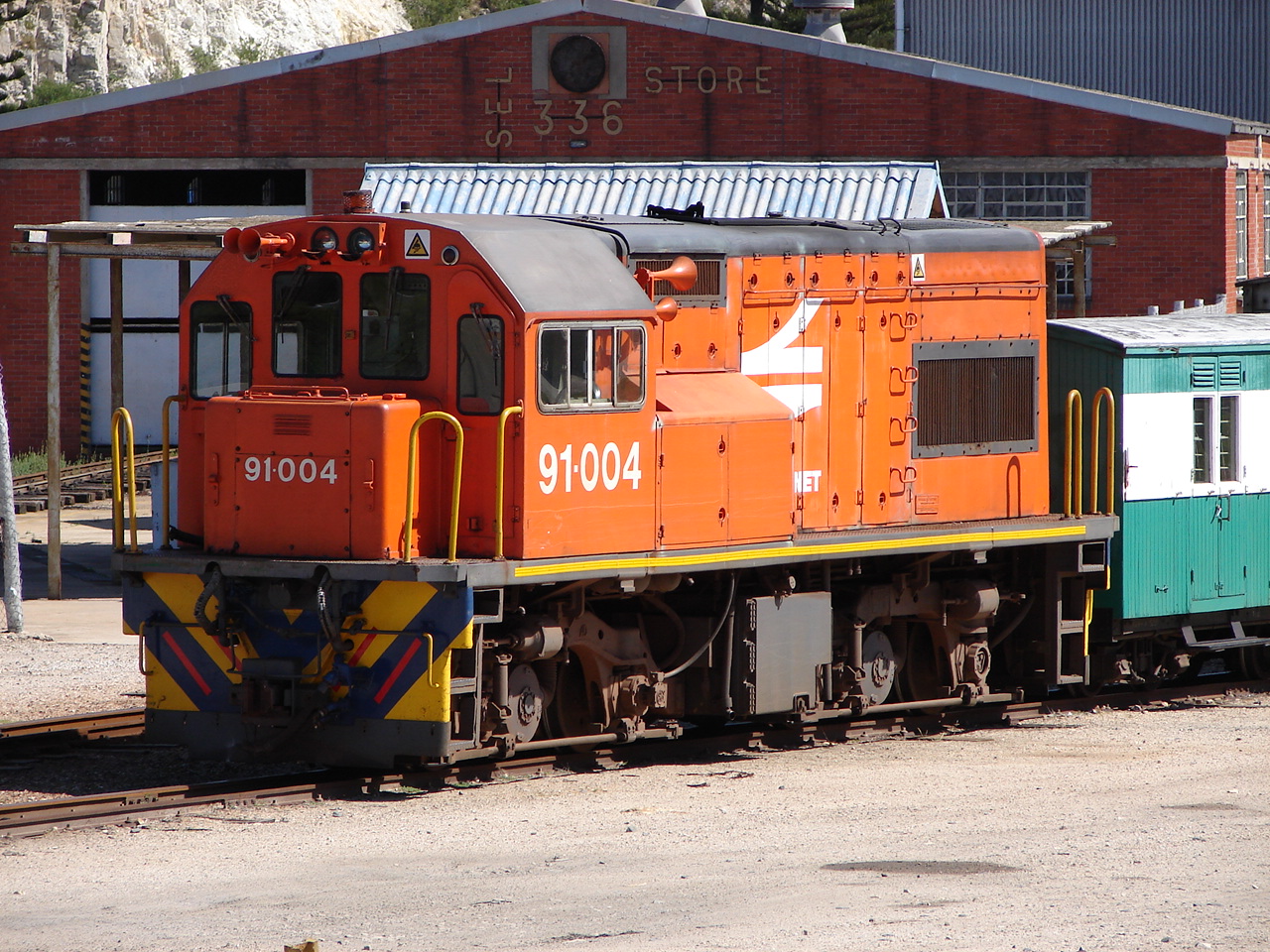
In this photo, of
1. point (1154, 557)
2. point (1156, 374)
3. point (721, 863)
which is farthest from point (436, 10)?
point (721, 863)

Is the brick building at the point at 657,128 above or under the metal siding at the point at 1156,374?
→ above

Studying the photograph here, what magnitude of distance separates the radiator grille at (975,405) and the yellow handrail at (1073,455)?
28 cm

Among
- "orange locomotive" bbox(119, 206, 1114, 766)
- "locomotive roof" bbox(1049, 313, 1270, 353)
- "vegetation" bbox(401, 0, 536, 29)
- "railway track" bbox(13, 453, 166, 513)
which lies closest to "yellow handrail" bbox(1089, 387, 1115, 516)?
"locomotive roof" bbox(1049, 313, 1270, 353)

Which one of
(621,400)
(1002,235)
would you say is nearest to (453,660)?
(621,400)

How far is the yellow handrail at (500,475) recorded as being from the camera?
9.82m

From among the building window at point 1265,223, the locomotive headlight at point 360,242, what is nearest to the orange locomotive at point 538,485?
the locomotive headlight at point 360,242

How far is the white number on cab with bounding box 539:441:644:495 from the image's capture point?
33.2 feet

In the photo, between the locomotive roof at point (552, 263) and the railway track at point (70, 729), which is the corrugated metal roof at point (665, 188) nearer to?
the railway track at point (70, 729)

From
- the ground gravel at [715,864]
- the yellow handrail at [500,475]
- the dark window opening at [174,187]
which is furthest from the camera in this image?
the dark window opening at [174,187]

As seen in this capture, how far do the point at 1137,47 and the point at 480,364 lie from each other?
29453 millimetres

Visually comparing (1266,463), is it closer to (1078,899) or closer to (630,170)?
(1078,899)

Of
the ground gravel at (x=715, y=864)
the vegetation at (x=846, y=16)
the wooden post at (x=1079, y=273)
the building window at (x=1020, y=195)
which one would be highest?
the vegetation at (x=846, y=16)

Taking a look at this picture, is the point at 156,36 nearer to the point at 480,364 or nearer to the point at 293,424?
the point at 293,424

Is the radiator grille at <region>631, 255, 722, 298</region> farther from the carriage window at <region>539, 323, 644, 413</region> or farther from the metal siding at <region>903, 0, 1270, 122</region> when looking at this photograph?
the metal siding at <region>903, 0, 1270, 122</region>
